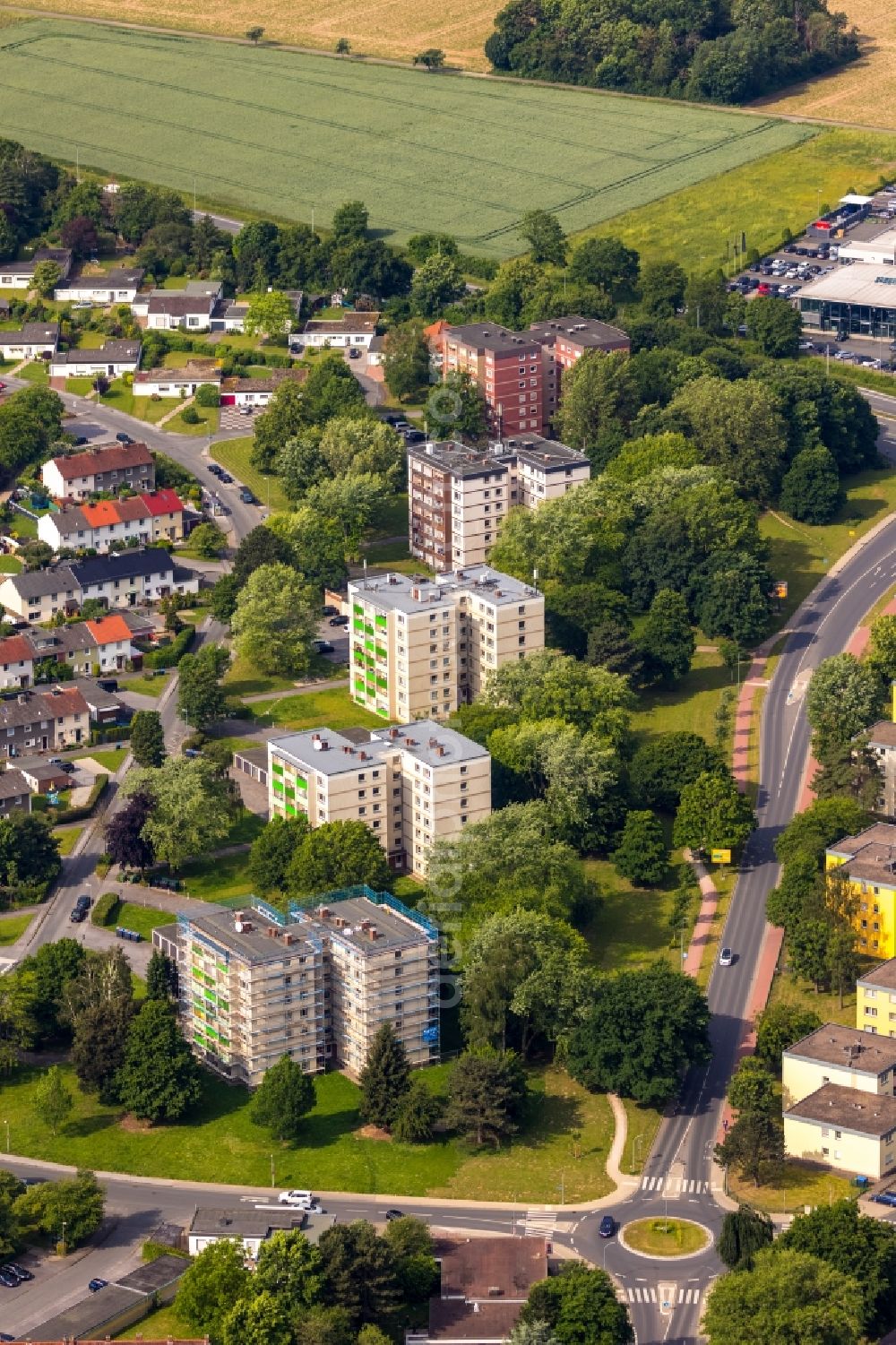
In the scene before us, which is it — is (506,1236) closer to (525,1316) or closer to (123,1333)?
(525,1316)

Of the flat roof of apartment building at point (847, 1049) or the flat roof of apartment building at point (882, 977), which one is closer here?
the flat roof of apartment building at point (847, 1049)

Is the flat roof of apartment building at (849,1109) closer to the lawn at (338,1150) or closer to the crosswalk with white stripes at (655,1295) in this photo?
the lawn at (338,1150)

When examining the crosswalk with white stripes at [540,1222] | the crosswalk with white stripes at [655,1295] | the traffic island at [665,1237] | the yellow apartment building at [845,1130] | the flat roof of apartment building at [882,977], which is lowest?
the crosswalk with white stripes at [540,1222]

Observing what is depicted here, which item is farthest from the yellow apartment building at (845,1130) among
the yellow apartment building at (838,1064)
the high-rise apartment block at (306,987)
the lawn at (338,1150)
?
the high-rise apartment block at (306,987)

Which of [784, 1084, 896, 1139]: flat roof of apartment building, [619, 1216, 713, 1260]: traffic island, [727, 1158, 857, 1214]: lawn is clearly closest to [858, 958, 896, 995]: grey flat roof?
[784, 1084, 896, 1139]: flat roof of apartment building

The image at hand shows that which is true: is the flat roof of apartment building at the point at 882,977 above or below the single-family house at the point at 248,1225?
above
